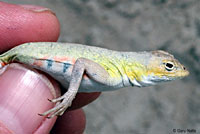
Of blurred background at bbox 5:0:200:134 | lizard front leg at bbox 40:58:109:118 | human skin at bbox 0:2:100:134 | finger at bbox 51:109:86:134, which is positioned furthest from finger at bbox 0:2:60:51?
blurred background at bbox 5:0:200:134

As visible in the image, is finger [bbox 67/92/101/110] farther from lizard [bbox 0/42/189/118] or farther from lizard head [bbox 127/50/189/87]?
lizard head [bbox 127/50/189/87]

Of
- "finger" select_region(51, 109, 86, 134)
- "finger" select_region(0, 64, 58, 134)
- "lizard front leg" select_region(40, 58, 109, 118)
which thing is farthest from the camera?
"finger" select_region(51, 109, 86, 134)

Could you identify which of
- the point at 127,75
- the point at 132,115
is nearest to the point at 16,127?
the point at 127,75

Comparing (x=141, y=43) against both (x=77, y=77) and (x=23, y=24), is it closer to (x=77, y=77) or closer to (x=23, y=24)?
(x=23, y=24)

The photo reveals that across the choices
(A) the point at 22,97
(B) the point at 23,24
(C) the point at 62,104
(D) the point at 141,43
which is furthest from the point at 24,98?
(D) the point at 141,43

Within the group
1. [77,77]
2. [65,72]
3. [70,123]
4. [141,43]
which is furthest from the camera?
[141,43]

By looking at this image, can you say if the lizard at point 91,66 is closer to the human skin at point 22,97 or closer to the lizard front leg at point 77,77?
the lizard front leg at point 77,77
